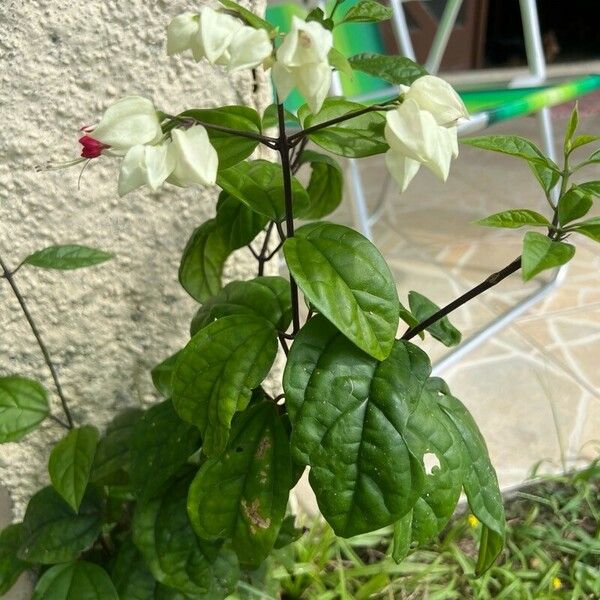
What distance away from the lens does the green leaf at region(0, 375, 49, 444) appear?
806mm

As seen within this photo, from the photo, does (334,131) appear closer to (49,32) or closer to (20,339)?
(49,32)

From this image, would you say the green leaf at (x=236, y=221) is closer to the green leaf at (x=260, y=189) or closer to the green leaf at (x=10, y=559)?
the green leaf at (x=260, y=189)

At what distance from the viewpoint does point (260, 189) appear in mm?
683

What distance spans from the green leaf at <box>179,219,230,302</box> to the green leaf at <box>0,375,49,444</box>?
227 millimetres

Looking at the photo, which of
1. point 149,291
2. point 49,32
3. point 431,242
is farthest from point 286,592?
point 431,242

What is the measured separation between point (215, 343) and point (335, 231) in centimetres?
16

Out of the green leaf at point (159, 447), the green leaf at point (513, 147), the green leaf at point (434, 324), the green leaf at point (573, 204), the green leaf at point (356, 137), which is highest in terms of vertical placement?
the green leaf at point (356, 137)

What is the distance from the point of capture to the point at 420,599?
1.11 metres

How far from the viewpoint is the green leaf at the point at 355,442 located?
0.60 m

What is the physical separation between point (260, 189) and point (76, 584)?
0.56 meters

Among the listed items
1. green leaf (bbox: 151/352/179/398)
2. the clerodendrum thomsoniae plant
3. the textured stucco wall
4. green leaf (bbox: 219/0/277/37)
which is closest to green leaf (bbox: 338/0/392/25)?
the clerodendrum thomsoniae plant

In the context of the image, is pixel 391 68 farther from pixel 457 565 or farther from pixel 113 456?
pixel 457 565

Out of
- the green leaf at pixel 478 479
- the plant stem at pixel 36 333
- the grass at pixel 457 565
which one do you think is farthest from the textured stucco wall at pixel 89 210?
the green leaf at pixel 478 479

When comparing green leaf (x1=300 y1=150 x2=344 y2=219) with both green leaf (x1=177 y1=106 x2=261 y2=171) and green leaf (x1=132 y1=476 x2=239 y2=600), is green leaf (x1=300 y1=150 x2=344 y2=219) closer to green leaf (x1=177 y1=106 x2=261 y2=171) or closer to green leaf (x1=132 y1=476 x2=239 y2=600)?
green leaf (x1=177 y1=106 x2=261 y2=171)
